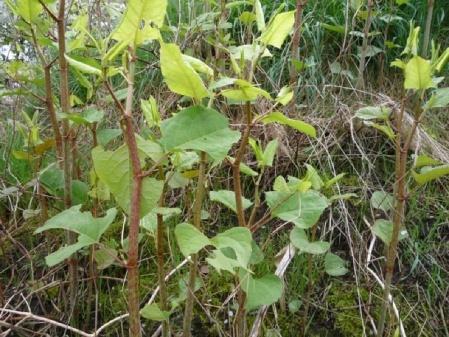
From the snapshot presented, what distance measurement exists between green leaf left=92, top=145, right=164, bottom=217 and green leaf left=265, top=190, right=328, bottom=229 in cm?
27

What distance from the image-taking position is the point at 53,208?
145cm

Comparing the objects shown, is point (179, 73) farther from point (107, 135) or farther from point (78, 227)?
point (107, 135)

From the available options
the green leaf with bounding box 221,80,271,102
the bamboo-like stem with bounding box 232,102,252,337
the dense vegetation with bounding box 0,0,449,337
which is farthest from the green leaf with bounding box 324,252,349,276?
the green leaf with bounding box 221,80,271,102

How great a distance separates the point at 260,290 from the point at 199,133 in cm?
31

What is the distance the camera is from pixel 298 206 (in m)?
0.94

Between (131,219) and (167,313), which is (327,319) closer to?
(167,313)

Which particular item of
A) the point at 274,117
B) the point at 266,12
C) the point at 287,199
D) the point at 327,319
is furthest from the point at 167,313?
the point at 266,12

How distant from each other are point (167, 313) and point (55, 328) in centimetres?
41

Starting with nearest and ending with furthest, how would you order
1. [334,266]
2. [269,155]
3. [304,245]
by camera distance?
[269,155]
[304,245]
[334,266]

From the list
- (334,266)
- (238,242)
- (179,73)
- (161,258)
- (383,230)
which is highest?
(179,73)

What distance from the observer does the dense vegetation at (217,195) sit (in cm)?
75

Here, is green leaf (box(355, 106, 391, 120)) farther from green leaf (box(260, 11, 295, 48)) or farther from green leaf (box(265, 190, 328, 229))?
green leaf (box(260, 11, 295, 48))

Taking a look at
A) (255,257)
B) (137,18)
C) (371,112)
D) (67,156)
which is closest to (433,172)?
(371,112)

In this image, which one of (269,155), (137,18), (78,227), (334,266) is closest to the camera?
(137,18)
